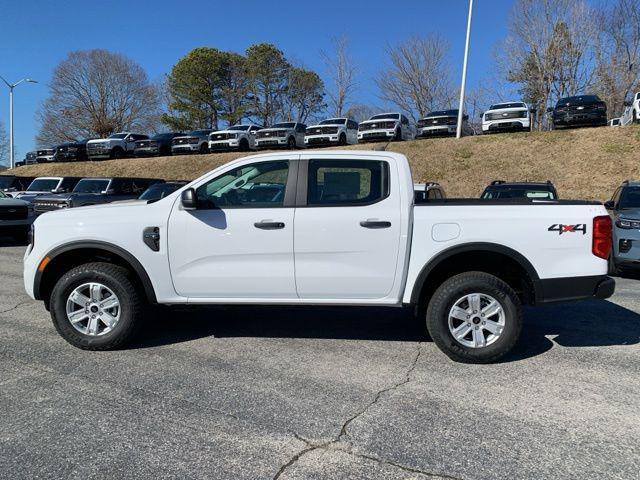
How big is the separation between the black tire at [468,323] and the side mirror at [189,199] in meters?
2.26

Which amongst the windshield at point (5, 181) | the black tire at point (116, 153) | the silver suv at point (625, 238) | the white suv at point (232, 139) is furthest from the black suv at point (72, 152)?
the silver suv at point (625, 238)

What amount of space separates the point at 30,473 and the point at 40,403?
0.95 m

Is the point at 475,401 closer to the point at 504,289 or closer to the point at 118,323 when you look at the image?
the point at 504,289

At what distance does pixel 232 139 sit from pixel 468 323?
2677cm

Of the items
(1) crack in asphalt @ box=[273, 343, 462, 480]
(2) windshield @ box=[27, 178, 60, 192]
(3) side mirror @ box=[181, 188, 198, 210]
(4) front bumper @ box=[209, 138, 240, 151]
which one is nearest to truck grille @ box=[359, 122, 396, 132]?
(4) front bumper @ box=[209, 138, 240, 151]

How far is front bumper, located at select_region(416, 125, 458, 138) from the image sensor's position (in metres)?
25.0

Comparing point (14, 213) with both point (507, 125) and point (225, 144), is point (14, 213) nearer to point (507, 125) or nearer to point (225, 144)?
point (225, 144)

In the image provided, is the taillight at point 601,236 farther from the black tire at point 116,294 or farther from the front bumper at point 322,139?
the front bumper at point 322,139

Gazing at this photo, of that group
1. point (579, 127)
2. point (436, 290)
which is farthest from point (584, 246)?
point (579, 127)

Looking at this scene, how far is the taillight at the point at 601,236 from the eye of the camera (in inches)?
164

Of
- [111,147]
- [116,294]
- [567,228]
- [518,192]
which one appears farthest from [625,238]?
[111,147]

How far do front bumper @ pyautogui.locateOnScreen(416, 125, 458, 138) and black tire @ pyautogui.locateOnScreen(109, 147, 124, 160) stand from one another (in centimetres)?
2003

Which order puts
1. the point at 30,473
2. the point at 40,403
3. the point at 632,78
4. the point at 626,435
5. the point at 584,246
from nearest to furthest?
the point at 30,473 < the point at 626,435 < the point at 40,403 < the point at 584,246 < the point at 632,78

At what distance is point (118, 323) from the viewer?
4.55 metres
